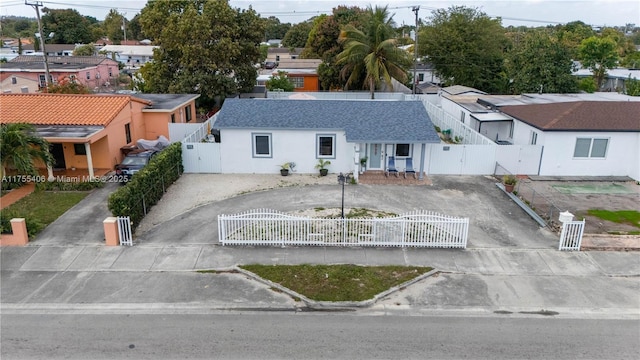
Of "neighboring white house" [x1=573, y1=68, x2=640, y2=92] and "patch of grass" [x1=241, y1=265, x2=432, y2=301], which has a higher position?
"neighboring white house" [x1=573, y1=68, x2=640, y2=92]

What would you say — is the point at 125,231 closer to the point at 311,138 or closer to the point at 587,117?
the point at 311,138

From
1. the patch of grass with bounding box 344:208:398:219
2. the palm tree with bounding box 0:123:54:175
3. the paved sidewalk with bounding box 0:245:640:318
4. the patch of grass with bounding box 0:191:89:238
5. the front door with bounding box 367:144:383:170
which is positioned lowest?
the paved sidewalk with bounding box 0:245:640:318

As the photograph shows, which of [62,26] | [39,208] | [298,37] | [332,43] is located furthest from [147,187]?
[62,26]

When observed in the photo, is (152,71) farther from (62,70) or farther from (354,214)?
(354,214)

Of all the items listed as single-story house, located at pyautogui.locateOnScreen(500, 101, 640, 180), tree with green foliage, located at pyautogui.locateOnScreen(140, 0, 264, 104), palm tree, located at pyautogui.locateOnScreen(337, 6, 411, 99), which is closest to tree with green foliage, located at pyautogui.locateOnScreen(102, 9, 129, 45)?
tree with green foliage, located at pyautogui.locateOnScreen(140, 0, 264, 104)

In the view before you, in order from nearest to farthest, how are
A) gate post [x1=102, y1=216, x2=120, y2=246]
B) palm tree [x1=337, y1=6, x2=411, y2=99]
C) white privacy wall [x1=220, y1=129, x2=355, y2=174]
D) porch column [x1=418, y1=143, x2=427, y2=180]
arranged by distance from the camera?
gate post [x1=102, y1=216, x2=120, y2=246] → porch column [x1=418, y1=143, x2=427, y2=180] → white privacy wall [x1=220, y1=129, x2=355, y2=174] → palm tree [x1=337, y1=6, x2=411, y2=99]

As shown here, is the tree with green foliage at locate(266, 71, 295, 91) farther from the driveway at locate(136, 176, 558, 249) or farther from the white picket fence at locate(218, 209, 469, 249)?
the white picket fence at locate(218, 209, 469, 249)

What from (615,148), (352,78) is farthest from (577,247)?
(352,78)
